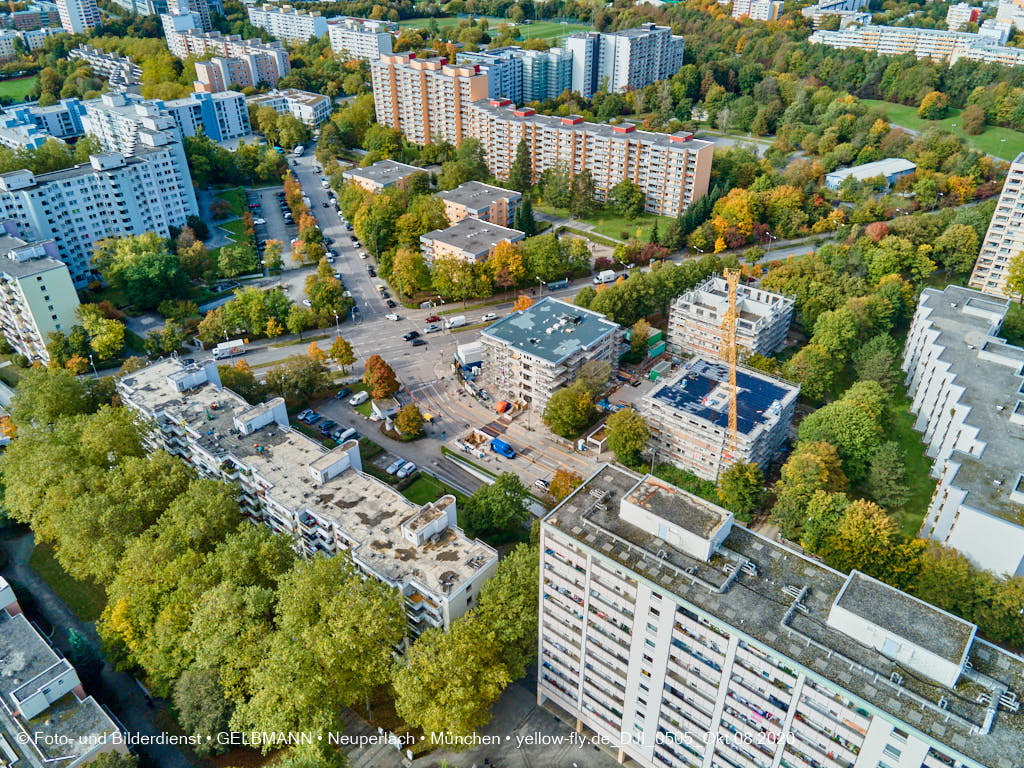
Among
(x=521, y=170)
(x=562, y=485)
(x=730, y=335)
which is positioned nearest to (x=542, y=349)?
(x=562, y=485)

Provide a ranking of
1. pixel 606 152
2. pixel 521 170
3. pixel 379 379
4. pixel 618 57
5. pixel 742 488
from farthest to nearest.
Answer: pixel 618 57 → pixel 521 170 → pixel 606 152 → pixel 379 379 → pixel 742 488

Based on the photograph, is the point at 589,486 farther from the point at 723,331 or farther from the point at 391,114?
the point at 391,114

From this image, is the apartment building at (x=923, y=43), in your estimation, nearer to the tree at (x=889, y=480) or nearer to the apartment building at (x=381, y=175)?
the apartment building at (x=381, y=175)

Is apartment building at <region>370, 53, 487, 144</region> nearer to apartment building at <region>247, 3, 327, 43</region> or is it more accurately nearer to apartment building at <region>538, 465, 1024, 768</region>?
apartment building at <region>247, 3, 327, 43</region>

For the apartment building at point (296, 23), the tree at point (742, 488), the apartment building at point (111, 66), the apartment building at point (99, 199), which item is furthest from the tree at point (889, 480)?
the apartment building at point (296, 23)

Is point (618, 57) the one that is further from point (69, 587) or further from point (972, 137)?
point (69, 587)

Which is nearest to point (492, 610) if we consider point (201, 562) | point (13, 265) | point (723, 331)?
point (201, 562)
